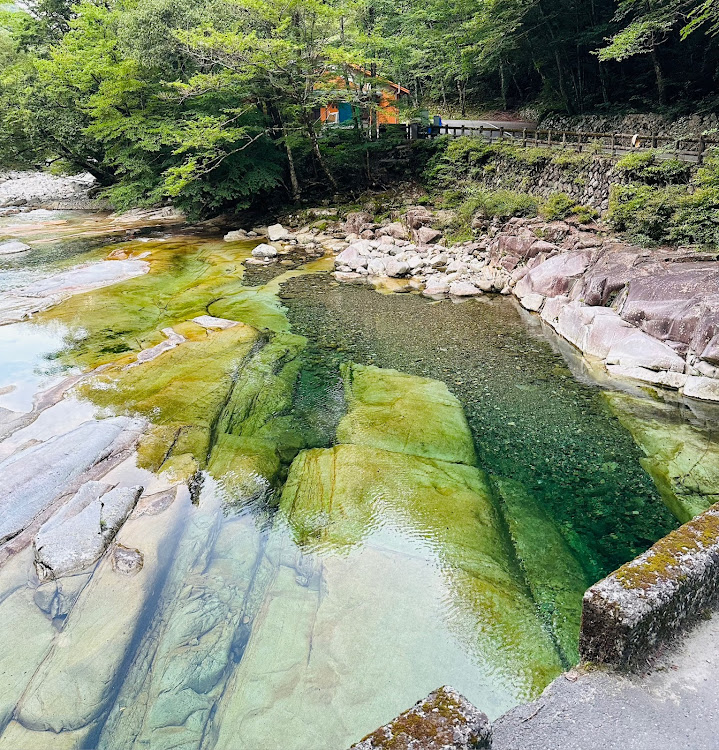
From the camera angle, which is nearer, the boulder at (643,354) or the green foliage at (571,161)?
the boulder at (643,354)

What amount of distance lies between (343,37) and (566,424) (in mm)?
21454

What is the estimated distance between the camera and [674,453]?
25.2 feet

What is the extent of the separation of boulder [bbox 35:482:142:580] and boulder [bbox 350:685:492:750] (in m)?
4.45

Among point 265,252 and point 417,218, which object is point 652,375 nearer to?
point 417,218

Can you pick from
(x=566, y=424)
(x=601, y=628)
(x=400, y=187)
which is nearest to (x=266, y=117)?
(x=400, y=187)

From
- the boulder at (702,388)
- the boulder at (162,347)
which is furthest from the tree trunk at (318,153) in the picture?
the boulder at (702,388)

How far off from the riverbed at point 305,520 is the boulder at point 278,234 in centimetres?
1165

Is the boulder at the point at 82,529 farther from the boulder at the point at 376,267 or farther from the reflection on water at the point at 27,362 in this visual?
the boulder at the point at 376,267

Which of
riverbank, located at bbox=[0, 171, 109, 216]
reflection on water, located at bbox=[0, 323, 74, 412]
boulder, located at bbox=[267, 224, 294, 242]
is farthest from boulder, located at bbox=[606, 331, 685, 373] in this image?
riverbank, located at bbox=[0, 171, 109, 216]

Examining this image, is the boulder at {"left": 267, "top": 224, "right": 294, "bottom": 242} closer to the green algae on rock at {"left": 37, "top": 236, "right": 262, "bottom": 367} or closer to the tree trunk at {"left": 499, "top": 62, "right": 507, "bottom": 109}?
the green algae on rock at {"left": 37, "top": 236, "right": 262, "bottom": 367}

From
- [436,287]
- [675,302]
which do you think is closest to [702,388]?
[675,302]

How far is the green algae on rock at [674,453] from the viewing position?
6.68 m

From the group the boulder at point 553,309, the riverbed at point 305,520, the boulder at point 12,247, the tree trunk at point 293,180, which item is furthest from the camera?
the tree trunk at point 293,180

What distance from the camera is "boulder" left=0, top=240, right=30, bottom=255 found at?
2192 centimetres
